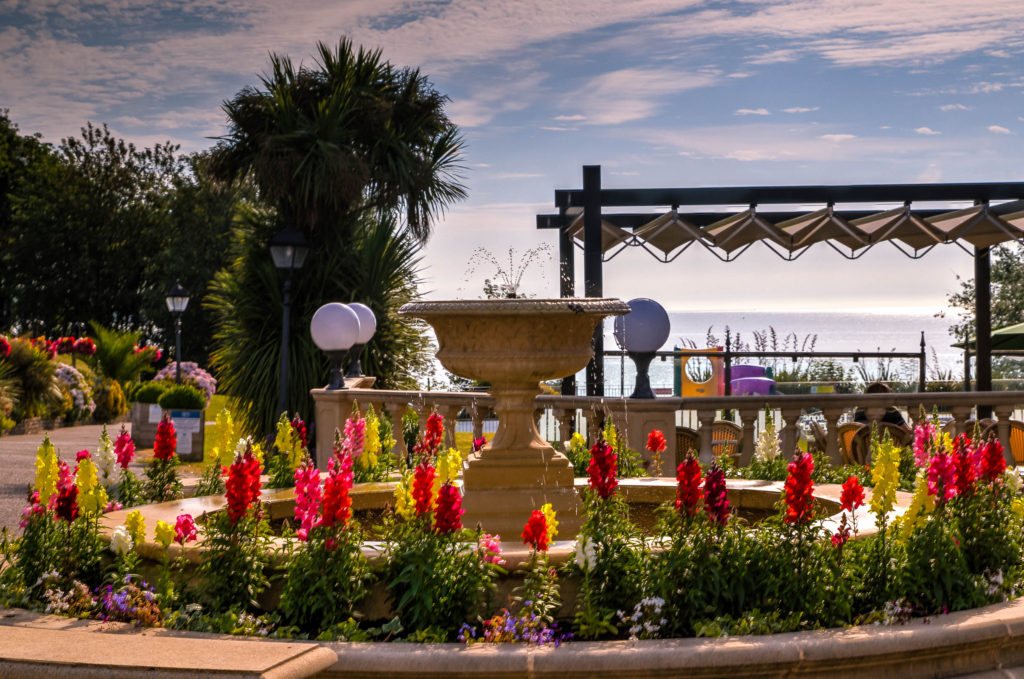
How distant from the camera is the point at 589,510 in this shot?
508 cm

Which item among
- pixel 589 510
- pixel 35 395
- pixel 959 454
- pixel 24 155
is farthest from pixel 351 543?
pixel 24 155

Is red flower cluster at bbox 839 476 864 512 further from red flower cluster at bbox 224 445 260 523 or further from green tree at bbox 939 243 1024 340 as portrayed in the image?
green tree at bbox 939 243 1024 340

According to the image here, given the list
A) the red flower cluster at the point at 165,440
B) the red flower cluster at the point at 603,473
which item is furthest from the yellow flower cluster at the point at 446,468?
the red flower cluster at the point at 165,440

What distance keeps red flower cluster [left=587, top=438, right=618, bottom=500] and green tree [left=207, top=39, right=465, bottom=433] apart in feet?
43.8

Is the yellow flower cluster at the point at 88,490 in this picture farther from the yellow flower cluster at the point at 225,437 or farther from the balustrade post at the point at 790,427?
the balustrade post at the point at 790,427

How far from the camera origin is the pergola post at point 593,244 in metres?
10.7

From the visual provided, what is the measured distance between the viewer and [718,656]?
13.6ft

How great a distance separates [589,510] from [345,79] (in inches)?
699

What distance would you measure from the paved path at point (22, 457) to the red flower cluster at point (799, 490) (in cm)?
555

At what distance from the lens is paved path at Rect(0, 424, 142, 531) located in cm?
1163

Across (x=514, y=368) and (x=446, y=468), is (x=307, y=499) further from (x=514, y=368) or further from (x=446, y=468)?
(x=514, y=368)

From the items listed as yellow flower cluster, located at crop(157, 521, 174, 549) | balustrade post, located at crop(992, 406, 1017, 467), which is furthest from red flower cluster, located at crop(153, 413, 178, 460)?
balustrade post, located at crop(992, 406, 1017, 467)

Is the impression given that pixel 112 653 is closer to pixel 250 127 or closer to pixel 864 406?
pixel 864 406

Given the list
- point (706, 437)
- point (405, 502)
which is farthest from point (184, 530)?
point (706, 437)
